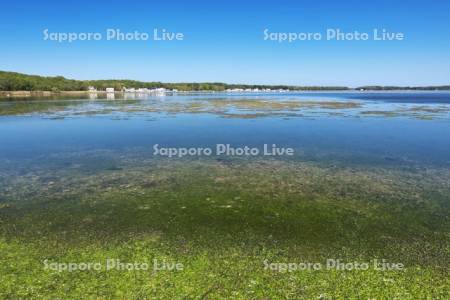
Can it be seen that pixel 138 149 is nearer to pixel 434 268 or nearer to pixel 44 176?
pixel 44 176

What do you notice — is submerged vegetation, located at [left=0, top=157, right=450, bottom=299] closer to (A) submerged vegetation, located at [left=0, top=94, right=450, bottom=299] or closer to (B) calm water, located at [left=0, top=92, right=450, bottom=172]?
(A) submerged vegetation, located at [left=0, top=94, right=450, bottom=299]

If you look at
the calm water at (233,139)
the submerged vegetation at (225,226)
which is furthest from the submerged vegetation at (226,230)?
the calm water at (233,139)

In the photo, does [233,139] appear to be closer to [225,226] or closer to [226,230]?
[225,226]

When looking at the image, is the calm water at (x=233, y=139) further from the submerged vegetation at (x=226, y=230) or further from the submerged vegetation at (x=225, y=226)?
the submerged vegetation at (x=226, y=230)

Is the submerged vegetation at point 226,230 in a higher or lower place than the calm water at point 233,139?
lower

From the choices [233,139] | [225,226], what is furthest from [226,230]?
[233,139]

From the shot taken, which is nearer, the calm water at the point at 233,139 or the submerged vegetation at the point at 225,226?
the submerged vegetation at the point at 225,226

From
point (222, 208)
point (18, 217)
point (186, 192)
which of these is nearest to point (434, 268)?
point (222, 208)

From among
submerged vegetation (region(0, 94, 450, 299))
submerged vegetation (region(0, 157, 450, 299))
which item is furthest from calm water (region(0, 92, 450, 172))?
submerged vegetation (region(0, 157, 450, 299))

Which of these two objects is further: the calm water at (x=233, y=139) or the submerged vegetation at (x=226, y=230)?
the calm water at (x=233, y=139)

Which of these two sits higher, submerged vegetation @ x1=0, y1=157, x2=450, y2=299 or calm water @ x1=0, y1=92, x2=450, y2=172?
calm water @ x1=0, y1=92, x2=450, y2=172

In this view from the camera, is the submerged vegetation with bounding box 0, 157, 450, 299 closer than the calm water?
Yes
